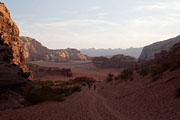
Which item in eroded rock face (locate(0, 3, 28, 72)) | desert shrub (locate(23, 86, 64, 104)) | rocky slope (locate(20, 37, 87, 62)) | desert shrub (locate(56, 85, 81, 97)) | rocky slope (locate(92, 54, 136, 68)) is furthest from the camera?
rocky slope (locate(20, 37, 87, 62))

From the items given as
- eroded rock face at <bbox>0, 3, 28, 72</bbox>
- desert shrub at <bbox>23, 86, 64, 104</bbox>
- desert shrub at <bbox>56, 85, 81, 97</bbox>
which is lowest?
desert shrub at <bbox>56, 85, 81, 97</bbox>

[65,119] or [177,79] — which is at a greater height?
[177,79]

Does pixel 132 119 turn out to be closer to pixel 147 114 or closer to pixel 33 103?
pixel 147 114

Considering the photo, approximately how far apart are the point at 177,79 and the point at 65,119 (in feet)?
28.3

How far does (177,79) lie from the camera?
13.2m

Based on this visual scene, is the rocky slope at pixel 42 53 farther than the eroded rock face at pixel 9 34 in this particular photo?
Yes

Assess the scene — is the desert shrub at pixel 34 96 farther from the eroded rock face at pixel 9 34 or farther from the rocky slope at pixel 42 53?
the rocky slope at pixel 42 53

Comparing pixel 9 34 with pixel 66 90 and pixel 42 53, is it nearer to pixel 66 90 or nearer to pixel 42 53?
pixel 66 90

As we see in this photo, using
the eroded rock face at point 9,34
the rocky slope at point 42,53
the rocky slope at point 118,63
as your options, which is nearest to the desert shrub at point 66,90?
the eroded rock face at point 9,34

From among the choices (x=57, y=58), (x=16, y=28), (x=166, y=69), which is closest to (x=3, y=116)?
(x=166, y=69)

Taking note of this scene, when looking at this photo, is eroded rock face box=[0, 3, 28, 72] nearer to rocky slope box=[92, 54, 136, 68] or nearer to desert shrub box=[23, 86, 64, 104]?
desert shrub box=[23, 86, 64, 104]

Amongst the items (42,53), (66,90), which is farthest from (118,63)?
(42,53)

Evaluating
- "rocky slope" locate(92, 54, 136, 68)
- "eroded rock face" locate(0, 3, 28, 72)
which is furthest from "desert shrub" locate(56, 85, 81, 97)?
"rocky slope" locate(92, 54, 136, 68)

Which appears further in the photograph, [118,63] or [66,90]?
[118,63]
